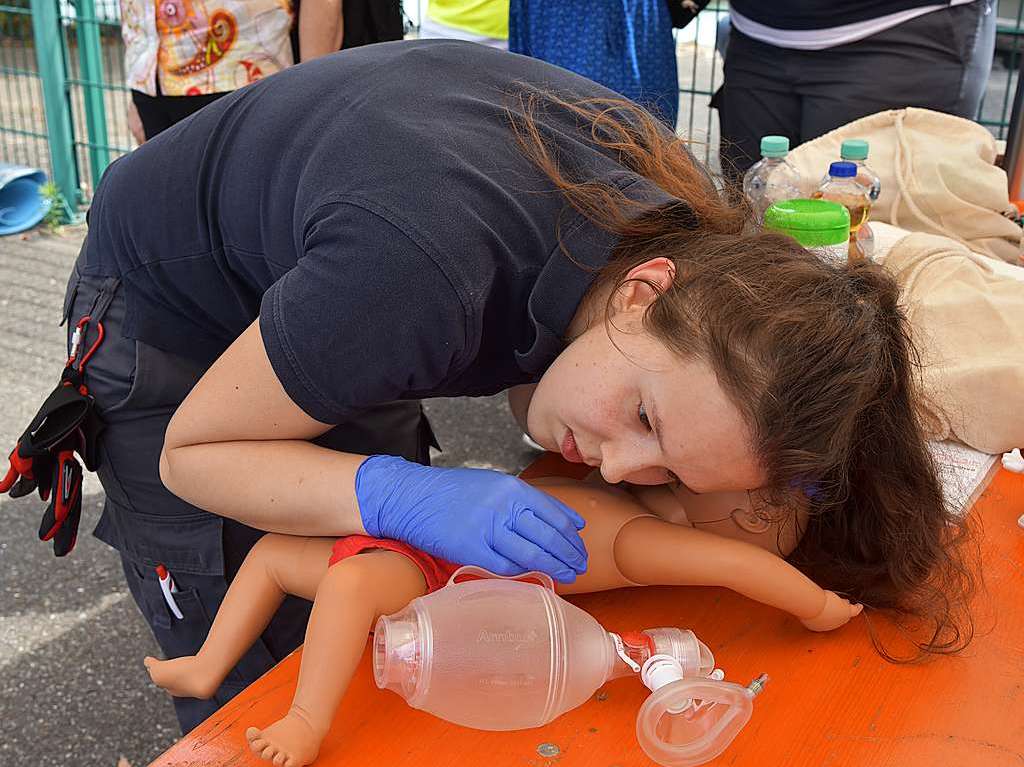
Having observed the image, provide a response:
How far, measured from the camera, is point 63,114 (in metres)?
4.75

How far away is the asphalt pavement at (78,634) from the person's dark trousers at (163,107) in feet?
2.79

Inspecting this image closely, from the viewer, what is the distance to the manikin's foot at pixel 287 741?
0.89m

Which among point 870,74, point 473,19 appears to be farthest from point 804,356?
point 473,19

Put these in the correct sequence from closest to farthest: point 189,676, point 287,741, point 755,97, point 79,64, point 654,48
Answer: point 287,741, point 189,676, point 755,97, point 654,48, point 79,64

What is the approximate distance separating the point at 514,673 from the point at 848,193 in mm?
1383

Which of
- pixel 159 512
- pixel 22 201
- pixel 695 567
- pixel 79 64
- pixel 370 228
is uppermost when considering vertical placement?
pixel 370 228

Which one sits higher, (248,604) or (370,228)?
(370,228)

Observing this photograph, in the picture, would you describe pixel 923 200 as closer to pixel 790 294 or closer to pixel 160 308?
pixel 790 294

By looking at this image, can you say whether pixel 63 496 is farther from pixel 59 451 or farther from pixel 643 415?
pixel 643 415

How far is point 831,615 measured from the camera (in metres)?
1.13

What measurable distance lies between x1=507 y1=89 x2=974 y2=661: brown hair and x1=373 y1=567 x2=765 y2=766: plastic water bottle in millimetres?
245

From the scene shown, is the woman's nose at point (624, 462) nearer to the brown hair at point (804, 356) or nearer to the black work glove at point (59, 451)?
the brown hair at point (804, 356)

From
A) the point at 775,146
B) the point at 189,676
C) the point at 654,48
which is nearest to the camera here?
the point at 189,676

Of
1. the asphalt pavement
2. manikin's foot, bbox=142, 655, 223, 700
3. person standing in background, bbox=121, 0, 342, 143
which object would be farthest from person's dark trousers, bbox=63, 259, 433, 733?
person standing in background, bbox=121, 0, 342, 143
